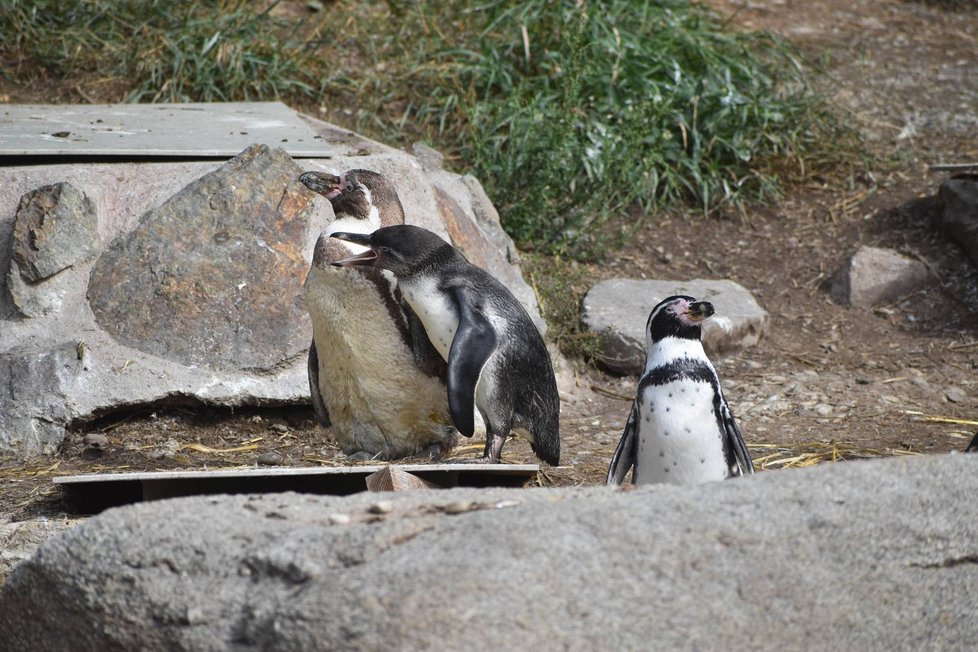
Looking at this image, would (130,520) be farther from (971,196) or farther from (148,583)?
(971,196)

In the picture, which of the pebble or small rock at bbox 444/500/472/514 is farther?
the pebble

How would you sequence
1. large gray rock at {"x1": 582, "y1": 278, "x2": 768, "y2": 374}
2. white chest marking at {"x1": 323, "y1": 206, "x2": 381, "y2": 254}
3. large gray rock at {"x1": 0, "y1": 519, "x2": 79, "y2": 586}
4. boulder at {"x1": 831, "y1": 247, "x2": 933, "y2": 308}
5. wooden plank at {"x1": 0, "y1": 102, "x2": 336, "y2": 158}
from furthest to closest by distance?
1. boulder at {"x1": 831, "y1": 247, "x2": 933, "y2": 308}
2. large gray rock at {"x1": 582, "y1": 278, "x2": 768, "y2": 374}
3. wooden plank at {"x1": 0, "y1": 102, "x2": 336, "y2": 158}
4. white chest marking at {"x1": 323, "y1": 206, "x2": 381, "y2": 254}
5. large gray rock at {"x1": 0, "y1": 519, "x2": 79, "y2": 586}

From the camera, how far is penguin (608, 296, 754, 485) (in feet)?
12.0

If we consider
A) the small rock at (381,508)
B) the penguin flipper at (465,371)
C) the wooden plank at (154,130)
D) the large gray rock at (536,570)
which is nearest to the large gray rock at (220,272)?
the wooden plank at (154,130)

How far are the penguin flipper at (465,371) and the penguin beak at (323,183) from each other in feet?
2.61

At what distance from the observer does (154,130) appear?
5.41 metres

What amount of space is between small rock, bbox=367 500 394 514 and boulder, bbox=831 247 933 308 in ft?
14.7

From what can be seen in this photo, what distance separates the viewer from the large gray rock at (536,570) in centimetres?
202

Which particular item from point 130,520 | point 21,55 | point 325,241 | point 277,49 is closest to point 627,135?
point 277,49

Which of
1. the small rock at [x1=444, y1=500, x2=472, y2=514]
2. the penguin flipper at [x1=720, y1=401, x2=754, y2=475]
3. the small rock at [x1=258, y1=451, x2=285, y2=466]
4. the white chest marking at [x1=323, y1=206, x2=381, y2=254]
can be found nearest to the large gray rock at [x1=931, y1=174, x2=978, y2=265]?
the penguin flipper at [x1=720, y1=401, x2=754, y2=475]

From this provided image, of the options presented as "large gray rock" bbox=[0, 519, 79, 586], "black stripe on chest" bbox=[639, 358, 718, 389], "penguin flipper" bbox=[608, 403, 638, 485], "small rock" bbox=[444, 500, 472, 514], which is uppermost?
"small rock" bbox=[444, 500, 472, 514]

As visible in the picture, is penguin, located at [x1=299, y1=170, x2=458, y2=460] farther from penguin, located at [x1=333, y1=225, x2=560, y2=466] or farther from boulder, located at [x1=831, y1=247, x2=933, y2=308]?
boulder, located at [x1=831, y1=247, x2=933, y2=308]

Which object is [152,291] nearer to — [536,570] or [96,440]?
[96,440]

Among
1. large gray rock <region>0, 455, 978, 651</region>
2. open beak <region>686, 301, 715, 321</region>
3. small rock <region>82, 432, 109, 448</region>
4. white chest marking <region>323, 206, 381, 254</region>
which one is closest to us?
large gray rock <region>0, 455, 978, 651</region>
